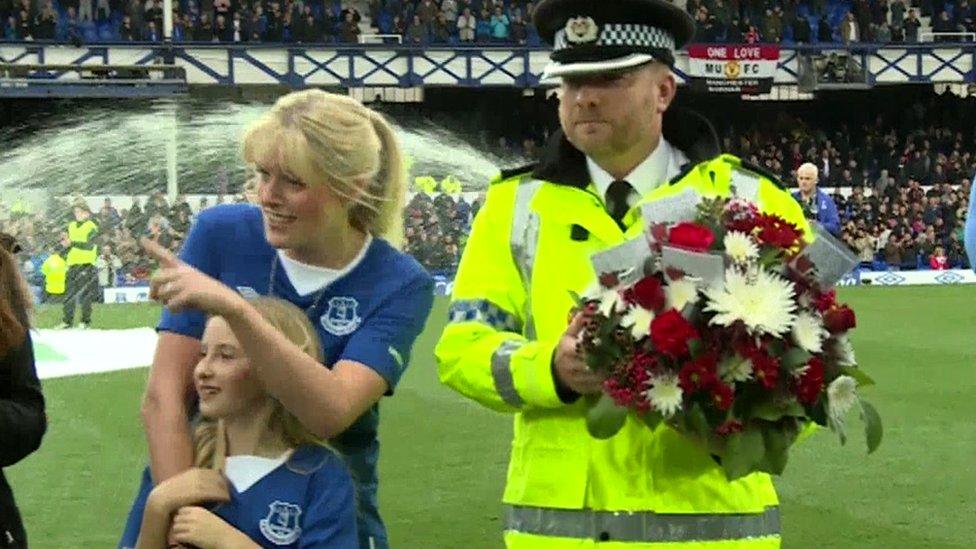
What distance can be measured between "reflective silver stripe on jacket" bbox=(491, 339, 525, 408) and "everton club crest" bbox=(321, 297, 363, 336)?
303 millimetres

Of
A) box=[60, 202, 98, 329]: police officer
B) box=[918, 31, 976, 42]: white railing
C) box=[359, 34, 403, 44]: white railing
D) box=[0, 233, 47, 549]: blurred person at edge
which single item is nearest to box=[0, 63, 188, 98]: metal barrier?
box=[359, 34, 403, 44]: white railing

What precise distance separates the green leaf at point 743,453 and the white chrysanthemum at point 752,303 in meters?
0.18

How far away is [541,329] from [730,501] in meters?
0.47

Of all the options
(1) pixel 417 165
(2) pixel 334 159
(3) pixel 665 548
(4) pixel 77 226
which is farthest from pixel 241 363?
(1) pixel 417 165

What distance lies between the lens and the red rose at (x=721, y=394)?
2662mm

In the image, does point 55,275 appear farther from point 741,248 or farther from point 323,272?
point 741,248

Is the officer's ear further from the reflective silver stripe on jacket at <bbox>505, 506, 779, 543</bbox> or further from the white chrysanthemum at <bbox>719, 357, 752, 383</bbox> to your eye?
the reflective silver stripe on jacket at <bbox>505, 506, 779, 543</bbox>

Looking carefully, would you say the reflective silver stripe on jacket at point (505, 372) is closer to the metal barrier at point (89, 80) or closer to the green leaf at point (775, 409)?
the green leaf at point (775, 409)

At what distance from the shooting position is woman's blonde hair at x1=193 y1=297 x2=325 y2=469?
9.77 feet

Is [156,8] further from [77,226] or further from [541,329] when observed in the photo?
[541,329]

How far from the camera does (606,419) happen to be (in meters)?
2.71

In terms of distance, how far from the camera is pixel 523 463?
3.06m

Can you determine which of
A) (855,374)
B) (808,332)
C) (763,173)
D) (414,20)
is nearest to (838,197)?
(414,20)

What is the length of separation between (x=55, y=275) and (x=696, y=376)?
21.0 metres
